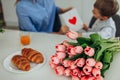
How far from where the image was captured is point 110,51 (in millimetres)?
1217

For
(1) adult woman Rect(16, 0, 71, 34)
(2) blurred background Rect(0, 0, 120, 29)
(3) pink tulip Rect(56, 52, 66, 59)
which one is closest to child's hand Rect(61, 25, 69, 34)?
(1) adult woman Rect(16, 0, 71, 34)

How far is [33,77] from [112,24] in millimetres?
871

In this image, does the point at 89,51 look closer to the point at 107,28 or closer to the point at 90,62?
the point at 90,62

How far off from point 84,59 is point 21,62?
1.15ft

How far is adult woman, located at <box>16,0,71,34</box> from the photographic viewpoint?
199 cm

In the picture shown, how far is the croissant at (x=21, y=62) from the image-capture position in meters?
1.25

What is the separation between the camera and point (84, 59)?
44.8 inches

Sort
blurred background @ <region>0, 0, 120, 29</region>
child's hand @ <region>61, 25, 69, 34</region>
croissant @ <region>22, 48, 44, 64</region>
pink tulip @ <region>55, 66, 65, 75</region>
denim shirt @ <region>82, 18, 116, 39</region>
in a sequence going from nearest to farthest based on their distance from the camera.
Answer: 1. pink tulip @ <region>55, 66, 65, 75</region>
2. croissant @ <region>22, 48, 44, 64</region>
3. denim shirt @ <region>82, 18, 116, 39</region>
4. child's hand @ <region>61, 25, 69, 34</region>
5. blurred background @ <region>0, 0, 120, 29</region>

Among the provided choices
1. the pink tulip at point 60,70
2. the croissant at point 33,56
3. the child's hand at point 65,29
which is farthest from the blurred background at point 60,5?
the pink tulip at point 60,70

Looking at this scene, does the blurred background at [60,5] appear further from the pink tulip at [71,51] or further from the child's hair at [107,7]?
the pink tulip at [71,51]

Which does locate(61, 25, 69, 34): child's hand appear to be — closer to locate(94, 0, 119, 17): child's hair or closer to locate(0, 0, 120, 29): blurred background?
locate(94, 0, 119, 17): child's hair

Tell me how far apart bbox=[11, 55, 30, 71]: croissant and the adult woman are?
706mm

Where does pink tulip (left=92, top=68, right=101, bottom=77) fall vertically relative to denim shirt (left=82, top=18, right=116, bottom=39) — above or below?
below

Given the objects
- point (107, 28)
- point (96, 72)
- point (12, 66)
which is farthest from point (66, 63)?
point (107, 28)
